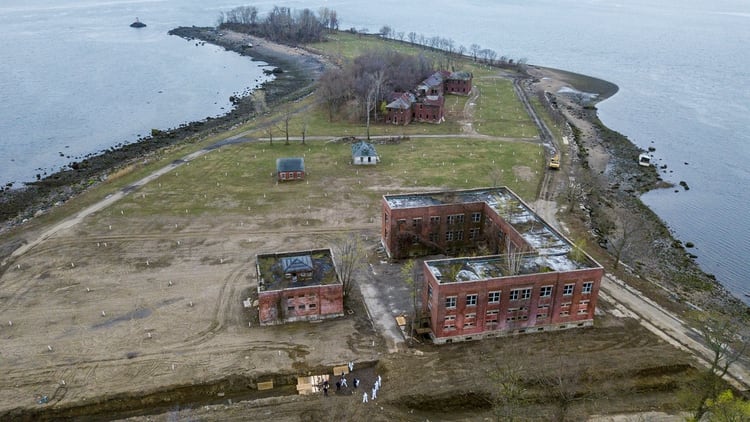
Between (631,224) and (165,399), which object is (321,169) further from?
(165,399)

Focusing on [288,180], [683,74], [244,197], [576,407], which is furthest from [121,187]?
[683,74]

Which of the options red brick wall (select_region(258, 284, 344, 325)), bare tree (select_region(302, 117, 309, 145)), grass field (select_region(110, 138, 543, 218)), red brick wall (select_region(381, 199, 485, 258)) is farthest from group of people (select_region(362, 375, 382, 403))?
bare tree (select_region(302, 117, 309, 145))

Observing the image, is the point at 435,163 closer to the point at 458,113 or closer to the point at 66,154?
the point at 458,113

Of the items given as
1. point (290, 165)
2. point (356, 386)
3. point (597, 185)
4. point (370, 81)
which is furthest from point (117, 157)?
point (597, 185)

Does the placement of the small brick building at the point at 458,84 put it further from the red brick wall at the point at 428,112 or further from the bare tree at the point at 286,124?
the bare tree at the point at 286,124

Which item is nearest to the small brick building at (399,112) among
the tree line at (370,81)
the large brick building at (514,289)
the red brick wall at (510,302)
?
the tree line at (370,81)
